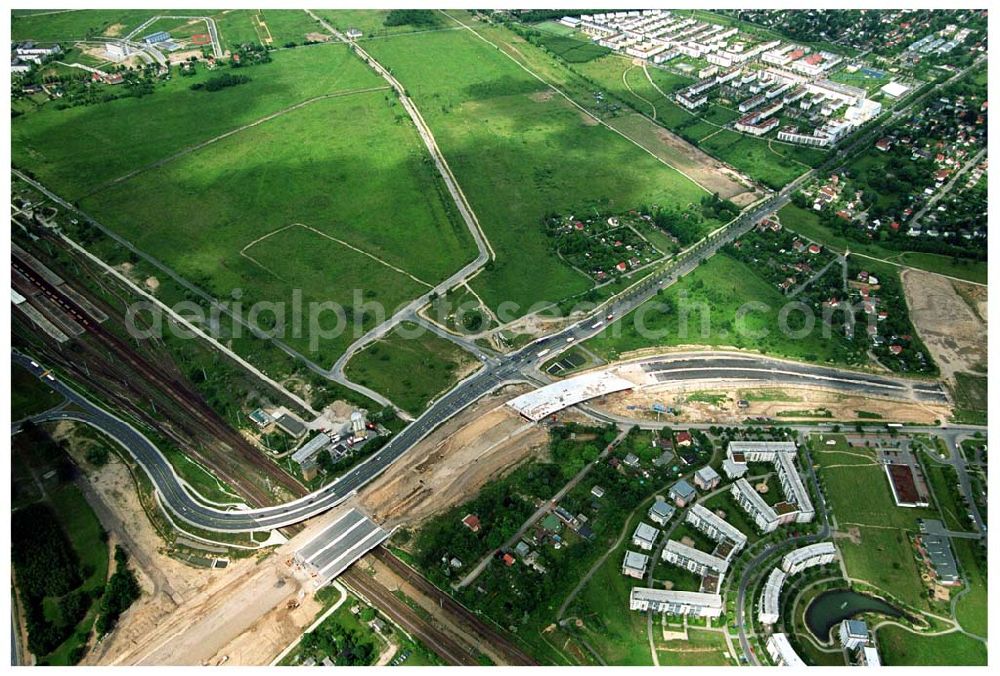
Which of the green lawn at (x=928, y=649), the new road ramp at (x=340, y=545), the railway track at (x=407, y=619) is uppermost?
the green lawn at (x=928, y=649)

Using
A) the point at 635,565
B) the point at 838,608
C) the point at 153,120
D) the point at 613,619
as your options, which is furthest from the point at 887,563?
the point at 153,120

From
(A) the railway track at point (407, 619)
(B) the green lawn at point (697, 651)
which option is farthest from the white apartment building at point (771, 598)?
(A) the railway track at point (407, 619)

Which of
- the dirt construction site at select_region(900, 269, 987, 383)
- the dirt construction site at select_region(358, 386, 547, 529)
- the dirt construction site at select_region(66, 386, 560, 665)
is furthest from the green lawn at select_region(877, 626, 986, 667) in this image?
the dirt construction site at select_region(900, 269, 987, 383)

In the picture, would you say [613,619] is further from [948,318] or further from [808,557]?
Answer: [948,318]

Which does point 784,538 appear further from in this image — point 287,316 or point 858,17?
point 858,17

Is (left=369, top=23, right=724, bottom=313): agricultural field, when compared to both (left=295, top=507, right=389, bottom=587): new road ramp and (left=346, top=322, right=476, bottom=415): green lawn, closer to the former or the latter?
(left=346, top=322, right=476, bottom=415): green lawn

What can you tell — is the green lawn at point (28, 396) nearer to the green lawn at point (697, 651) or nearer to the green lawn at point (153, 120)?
the green lawn at point (153, 120)
